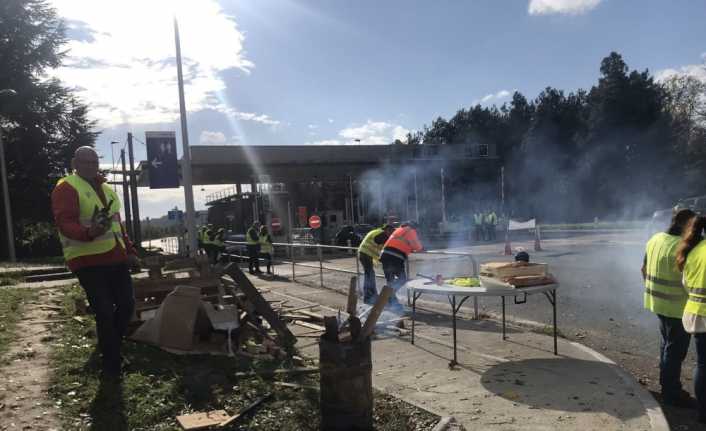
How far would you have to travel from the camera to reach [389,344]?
632 cm

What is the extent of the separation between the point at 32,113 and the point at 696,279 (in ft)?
94.4

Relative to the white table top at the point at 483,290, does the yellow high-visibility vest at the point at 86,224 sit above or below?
above

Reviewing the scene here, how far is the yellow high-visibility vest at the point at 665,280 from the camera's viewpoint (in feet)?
13.5

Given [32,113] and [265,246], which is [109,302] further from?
[32,113]

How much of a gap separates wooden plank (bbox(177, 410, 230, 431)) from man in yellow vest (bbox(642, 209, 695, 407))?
11.9ft

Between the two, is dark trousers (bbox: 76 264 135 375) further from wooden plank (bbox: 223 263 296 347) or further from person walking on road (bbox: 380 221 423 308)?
person walking on road (bbox: 380 221 423 308)

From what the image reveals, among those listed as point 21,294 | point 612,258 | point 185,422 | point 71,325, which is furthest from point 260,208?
point 185,422

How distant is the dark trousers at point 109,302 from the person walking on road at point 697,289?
4.43 metres

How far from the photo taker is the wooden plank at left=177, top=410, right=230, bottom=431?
3.32 m

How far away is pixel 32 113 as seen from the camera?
2494 cm

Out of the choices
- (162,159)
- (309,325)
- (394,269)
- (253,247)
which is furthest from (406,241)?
(162,159)

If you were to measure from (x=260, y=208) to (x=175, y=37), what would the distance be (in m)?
18.5

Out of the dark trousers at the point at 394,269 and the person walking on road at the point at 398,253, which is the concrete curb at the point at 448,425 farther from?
the dark trousers at the point at 394,269

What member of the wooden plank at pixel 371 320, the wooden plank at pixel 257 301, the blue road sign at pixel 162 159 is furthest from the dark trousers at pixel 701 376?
the blue road sign at pixel 162 159
